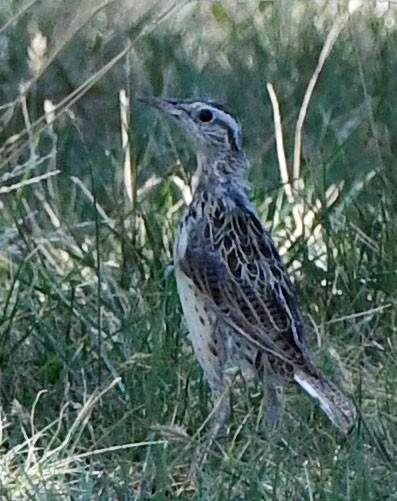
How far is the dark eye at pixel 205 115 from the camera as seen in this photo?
5.60 metres

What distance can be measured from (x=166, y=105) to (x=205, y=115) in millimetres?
126

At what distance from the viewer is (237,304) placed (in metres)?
5.28

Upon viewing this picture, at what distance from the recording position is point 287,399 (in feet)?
18.0

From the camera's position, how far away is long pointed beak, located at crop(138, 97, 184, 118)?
18.0 ft

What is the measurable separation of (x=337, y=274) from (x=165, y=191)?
2.59ft

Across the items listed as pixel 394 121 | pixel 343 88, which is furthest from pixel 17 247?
pixel 343 88

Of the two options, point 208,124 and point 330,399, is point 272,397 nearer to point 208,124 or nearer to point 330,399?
point 330,399

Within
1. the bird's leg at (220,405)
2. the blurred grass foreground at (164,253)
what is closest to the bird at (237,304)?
the bird's leg at (220,405)

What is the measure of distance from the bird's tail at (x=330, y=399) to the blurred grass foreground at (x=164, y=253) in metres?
0.05

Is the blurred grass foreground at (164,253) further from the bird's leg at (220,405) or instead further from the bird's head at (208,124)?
the bird's head at (208,124)

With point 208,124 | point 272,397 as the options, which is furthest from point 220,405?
point 208,124

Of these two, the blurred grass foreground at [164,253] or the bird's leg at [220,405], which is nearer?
the blurred grass foreground at [164,253]

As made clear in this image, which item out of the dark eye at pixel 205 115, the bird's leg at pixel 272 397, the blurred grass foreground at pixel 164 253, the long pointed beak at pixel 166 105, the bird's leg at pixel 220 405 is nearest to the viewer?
the blurred grass foreground at pixel 164 253

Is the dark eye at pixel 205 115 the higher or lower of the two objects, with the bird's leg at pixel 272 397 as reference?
higher
